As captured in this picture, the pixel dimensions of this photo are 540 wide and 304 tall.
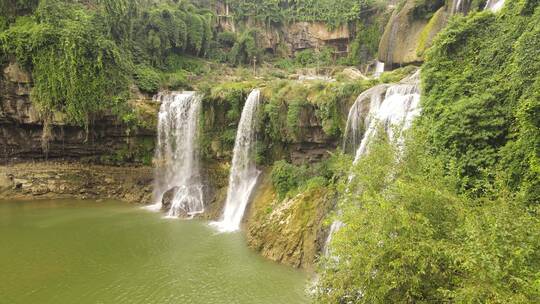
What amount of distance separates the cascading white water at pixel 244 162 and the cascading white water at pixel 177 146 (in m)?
2.96

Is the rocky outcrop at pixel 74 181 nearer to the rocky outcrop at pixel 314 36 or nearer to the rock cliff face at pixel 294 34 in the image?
the rock cliff face at pixel 294 34

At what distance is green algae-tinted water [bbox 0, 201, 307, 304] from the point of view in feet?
40.7

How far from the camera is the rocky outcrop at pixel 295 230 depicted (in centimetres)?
1475

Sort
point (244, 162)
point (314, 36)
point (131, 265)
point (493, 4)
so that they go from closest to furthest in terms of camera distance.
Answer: point (131, 265)
point (493, 4)
point (244, 162)
point (314, 36)

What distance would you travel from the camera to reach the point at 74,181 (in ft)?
84.3

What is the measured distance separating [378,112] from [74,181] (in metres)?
21.1

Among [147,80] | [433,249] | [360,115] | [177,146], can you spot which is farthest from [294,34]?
[433,249]

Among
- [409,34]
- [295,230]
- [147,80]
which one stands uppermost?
[409,34]

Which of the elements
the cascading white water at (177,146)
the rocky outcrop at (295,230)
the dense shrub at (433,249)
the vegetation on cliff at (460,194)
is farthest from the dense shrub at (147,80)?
the dense shrub at (433,249)

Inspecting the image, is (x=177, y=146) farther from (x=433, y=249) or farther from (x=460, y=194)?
(x=433, y=249)

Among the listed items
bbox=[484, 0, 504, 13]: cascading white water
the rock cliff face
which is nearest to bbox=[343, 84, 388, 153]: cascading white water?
bbox=[484, 0, 504, 13]: cascading white water

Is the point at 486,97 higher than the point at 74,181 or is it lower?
higher

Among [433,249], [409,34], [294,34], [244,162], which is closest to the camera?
[433,249]

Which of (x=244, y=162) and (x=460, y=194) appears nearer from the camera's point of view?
(x=460, y=194)
